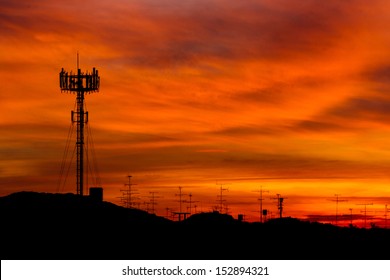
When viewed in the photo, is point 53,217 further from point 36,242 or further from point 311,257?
point 311,257

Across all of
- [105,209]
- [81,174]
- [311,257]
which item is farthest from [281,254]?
[81,174]

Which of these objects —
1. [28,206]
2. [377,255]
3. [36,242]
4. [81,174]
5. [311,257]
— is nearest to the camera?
[81,174]

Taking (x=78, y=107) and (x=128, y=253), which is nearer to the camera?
(x=78, y=107)

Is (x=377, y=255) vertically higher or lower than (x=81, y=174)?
lower

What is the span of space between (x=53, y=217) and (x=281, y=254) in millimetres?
52034

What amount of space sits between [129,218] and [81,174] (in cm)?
4686

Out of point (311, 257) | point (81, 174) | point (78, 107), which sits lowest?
point (311, 257)

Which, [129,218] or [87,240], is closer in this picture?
[87,240]

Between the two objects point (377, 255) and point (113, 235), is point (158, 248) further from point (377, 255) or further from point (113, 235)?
point (377, 255)

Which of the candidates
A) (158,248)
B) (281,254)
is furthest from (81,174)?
(281,254)

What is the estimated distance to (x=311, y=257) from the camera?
609 feet

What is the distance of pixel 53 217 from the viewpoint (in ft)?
512

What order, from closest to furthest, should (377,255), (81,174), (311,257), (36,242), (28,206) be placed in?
(81,174)
(36,242)
(28,206)
(311,257)
(377,255)

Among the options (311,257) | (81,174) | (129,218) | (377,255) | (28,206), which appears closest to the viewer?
(81,174)
